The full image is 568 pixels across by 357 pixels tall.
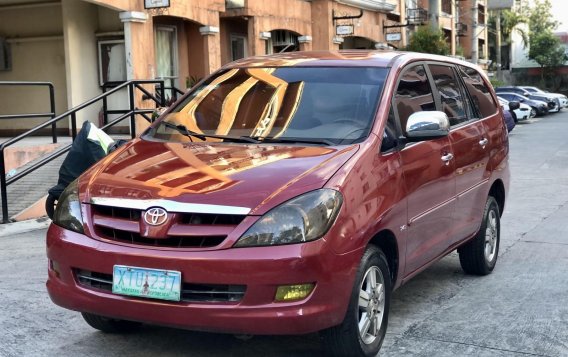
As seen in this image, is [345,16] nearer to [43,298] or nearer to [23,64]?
[23,64]

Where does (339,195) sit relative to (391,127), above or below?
below

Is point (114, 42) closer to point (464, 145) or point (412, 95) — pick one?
point (464, 145)

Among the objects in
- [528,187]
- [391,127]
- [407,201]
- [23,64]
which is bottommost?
[528,187]

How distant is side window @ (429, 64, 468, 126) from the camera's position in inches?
225

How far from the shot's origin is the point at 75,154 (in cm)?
624

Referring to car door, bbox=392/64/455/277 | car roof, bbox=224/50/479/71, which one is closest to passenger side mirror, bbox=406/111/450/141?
car door, bbox=392/64/455/277

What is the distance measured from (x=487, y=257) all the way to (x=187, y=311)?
361cm

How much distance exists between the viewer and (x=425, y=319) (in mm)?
5133

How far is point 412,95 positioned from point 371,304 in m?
1.71

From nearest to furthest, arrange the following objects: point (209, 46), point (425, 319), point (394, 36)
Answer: point (425, 319) < point (209, 46) < point (394, 36)

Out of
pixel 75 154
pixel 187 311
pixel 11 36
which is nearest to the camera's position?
pixel 187 311

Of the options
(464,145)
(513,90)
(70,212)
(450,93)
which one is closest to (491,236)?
(464,145)

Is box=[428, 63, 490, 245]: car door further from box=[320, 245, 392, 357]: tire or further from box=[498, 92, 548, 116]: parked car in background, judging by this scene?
box=[498, 92, 548, 116]: parked car in background

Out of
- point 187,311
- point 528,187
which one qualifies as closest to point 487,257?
point 187,311
